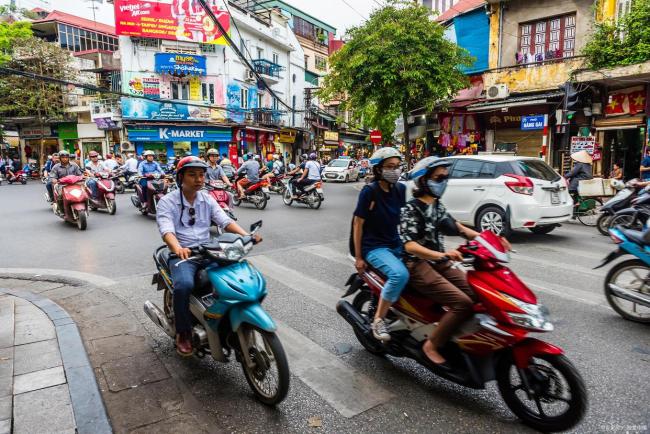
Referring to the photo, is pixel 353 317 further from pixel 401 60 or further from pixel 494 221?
pixel 401 60

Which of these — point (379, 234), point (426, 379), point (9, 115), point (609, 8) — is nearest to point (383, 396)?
point (426, 379)

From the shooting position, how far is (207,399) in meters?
3.11

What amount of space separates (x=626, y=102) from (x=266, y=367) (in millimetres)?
15482

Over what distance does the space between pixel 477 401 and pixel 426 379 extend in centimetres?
42

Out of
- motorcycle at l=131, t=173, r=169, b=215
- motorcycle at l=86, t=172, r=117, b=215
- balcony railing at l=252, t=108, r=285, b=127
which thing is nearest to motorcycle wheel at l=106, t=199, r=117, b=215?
motorcycle at l=86, t=172, r=117, b=215

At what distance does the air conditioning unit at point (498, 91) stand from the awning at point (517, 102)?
0.69ft

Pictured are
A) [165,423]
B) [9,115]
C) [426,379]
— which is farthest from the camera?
[9,115]

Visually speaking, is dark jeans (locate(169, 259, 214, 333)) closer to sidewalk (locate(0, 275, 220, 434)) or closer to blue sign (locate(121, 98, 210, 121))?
sidewalk (locate(0, 275, 220, 434))

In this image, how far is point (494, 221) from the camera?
8.42 m

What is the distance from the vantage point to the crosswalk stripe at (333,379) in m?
3.05

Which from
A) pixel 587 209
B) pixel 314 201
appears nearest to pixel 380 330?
pixel 587 209

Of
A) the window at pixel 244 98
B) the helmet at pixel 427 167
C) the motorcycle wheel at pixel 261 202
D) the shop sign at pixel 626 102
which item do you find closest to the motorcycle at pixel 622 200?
the shop sign at pixel 626 102

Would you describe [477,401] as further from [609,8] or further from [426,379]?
[609,8]

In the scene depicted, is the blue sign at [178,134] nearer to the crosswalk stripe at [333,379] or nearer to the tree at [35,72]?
the tree at [35,72]
